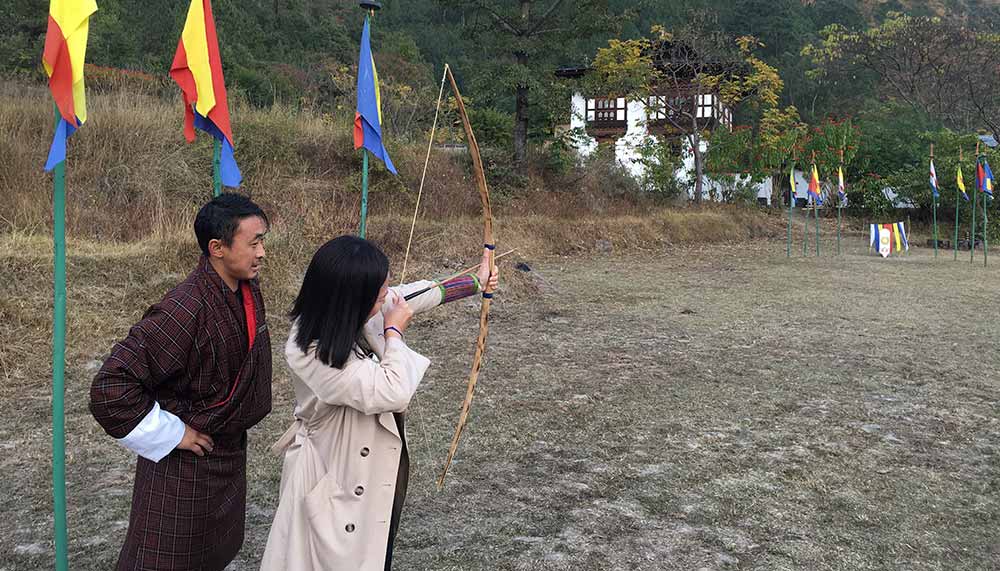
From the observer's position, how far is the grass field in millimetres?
2855

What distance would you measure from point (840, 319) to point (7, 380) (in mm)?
6949

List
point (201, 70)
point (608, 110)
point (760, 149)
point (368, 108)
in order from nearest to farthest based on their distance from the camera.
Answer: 1. point (201, 70)
2. point (368, 108)
3. point (760, 149)
4. point (608, 110)

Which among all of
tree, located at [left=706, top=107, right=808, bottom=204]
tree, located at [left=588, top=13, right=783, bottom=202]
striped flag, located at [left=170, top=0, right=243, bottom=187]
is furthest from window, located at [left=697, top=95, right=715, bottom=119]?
striped flag, located at [left=170, top=0, right=243, bottom=187]

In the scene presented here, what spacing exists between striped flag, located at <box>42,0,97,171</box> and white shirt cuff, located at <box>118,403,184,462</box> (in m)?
0.86

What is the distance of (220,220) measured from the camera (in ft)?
6.28

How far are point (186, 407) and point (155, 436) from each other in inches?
5.3

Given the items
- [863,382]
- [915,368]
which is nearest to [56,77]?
[863,382]

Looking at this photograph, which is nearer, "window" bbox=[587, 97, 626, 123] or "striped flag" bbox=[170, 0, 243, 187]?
"striped flag" bbox=[170, 0, 243, 187]

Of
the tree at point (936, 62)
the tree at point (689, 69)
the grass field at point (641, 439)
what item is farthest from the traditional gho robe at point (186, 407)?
the tree at point (936, 62)

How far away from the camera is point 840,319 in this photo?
7.62 metres

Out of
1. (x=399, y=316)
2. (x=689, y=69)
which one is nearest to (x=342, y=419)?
(x=399, y=316)

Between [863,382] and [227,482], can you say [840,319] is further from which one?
[227,482]

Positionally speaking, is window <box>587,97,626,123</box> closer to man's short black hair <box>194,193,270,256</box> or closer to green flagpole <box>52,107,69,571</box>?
green flagpole <box>52,107,69,571</box>

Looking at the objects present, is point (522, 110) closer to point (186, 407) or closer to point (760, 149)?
point (760, 149)
